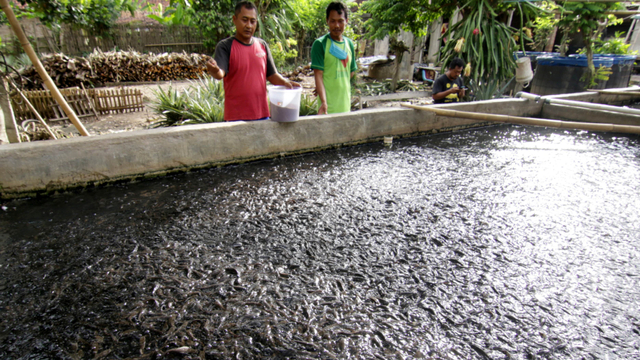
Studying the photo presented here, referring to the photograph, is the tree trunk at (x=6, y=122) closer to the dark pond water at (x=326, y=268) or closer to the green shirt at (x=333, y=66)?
the dark pond water at (x=326, y=268)

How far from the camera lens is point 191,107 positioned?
438cm

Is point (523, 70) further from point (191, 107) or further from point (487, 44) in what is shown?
point (191, 107)

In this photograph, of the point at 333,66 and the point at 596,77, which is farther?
the point at 596,77

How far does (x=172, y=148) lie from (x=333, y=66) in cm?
188

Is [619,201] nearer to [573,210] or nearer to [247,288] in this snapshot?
[573,210]

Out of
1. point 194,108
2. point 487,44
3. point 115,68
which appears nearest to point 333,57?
point 194,108

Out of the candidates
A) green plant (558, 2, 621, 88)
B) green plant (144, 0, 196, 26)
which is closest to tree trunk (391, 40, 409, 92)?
green plant (558, 2, 621, 88)

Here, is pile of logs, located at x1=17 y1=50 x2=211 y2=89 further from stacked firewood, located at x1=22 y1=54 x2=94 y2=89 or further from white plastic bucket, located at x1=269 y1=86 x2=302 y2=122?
white plastic bucket, located at x1=269 y1=86 x2=302 y2=122

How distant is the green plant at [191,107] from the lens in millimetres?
4234

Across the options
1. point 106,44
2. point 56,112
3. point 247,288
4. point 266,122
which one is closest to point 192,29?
point 106,44

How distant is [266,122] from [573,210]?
2932 mm

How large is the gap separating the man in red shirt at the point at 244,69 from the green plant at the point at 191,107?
0.95 m

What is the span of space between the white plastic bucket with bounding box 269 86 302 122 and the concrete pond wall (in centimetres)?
11

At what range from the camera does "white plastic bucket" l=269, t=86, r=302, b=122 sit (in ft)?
10.6
